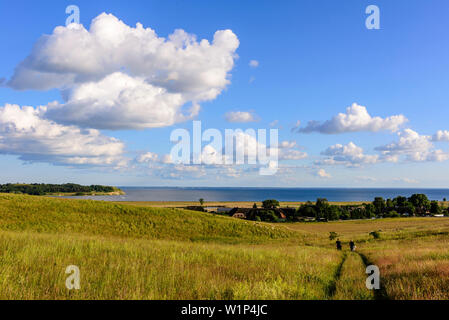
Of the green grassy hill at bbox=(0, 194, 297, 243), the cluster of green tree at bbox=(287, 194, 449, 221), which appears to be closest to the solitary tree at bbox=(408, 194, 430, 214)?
the cluster of green tree at bbox=(287, 194, 449, 221)

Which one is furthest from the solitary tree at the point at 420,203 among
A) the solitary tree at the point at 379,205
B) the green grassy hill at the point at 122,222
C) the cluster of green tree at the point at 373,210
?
the green grassy hill at the point at 122,222

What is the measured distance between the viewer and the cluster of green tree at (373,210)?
142500 mm

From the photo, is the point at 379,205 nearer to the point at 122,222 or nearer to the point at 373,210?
the point at 373,210

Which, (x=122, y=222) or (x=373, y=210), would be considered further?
(x=373, y=210)

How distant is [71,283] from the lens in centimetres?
804

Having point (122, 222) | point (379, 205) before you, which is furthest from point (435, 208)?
point (122, 222)

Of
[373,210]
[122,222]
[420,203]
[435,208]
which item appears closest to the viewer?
[122,222]

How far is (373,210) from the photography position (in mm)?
161375

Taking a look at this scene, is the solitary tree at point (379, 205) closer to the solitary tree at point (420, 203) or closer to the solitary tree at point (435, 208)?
the solitary tree at point (420, 203)

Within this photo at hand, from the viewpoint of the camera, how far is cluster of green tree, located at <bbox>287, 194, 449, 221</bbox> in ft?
468

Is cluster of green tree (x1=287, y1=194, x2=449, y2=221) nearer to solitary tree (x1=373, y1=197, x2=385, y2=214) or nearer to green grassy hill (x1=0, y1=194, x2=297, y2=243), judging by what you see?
solitary tree (x1=373, y1=197, x2=385, y2=214)
